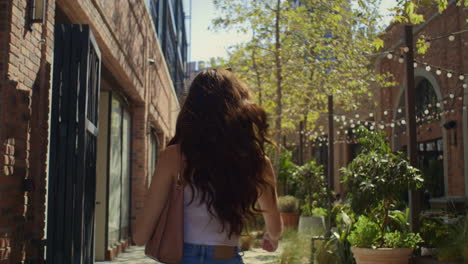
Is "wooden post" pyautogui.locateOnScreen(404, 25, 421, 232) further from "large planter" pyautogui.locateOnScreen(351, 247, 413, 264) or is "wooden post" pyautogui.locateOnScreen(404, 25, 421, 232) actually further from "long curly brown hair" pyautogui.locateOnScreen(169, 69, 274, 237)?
"long curly brown hair" pyautogui.locateOnScreen(169, 69, 274, 237)

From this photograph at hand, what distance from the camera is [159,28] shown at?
17.3 m

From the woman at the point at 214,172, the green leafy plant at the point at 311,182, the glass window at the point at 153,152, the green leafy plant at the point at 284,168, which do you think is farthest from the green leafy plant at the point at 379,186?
the green leafy plant at the point at 284,168

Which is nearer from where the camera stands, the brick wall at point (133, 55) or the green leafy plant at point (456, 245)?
the green leafy plant at point (456, 245)

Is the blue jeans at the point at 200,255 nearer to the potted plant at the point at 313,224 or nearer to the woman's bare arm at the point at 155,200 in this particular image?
the woman's bare arm at the point at 155,200

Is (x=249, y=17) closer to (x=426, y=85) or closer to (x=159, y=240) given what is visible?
(x=426, y=85)

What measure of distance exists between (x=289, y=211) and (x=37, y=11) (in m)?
11.9

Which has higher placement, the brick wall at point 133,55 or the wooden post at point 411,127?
the brick wall at point 133,55

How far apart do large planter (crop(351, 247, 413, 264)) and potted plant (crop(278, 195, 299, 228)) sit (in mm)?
8289

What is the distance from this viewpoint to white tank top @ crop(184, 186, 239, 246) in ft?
7.53

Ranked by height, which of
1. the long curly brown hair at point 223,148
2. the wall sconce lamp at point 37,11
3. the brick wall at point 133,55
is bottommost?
the long curly brown hair at point 223,148

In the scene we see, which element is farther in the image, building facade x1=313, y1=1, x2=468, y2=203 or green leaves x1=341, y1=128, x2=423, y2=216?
building facade x1=313, y1=1, x2=468, y2=203

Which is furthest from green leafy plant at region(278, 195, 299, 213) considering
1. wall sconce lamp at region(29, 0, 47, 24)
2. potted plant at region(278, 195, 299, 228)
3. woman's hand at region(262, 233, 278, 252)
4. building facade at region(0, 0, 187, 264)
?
woman's hand at region(262, 233, 278, 252)

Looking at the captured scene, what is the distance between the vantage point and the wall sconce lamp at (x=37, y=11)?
4.55 m

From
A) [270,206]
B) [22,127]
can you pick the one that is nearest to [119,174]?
[22,127]
